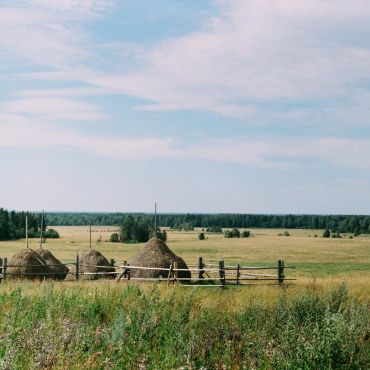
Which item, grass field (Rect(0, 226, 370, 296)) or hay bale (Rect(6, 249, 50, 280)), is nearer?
hay bale (Rect(6, 249, 50, 280))

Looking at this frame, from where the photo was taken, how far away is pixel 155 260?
26.8 m

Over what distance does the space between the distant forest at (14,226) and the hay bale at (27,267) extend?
6189 cm

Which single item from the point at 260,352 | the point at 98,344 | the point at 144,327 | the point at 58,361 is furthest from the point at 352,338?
the point at 58,361

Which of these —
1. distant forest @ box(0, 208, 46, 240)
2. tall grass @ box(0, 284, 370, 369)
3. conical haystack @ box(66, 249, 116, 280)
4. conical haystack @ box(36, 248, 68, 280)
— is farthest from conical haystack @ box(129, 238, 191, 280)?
distant forest @ box(0, 208, 46, 240)

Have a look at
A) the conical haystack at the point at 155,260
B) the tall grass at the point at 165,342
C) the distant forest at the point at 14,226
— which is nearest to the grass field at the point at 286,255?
the conical haystack at the point at 155,260

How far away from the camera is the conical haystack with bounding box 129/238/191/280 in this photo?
2642 centimetres

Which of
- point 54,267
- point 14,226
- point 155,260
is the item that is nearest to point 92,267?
point 54,267

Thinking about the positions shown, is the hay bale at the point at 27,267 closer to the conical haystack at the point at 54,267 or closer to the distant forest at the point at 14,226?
the conical haystack at the point at 54,267

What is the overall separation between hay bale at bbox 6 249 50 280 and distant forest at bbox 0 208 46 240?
61.9 m

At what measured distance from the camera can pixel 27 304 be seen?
966 cm

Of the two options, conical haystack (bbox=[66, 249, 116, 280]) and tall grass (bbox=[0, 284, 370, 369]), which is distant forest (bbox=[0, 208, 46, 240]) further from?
tall grass (bbox=[0, 284, 370, 369])

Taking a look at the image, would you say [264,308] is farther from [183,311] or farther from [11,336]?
[11,336]

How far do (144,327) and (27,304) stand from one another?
278cm

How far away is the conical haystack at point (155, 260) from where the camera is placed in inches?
1040
